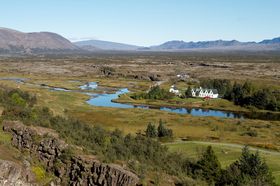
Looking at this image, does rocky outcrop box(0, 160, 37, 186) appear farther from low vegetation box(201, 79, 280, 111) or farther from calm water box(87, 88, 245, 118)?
low vegetation box(201, 79, 280, 111)

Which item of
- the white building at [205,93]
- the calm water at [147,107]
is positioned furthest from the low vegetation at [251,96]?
the calm water at [147,107]

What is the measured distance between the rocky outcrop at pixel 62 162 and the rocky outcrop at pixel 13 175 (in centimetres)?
259

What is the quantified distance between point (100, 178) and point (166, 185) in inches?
192

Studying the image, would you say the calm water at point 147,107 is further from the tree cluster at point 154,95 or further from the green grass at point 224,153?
the green grass at point 224,153

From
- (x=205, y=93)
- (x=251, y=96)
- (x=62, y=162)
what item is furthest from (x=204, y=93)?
(x=62, y=162)

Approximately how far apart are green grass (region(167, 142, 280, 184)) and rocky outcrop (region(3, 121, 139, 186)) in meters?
18.3

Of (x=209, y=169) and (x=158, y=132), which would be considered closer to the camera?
(x=209, y=169)

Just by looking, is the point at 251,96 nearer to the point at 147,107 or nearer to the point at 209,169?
the point at 147,107

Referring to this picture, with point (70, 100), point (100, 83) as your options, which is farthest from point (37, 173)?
point (100, 83)

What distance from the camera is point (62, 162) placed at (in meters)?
30.3

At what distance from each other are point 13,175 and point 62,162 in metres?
4.23

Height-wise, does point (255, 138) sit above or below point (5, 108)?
below

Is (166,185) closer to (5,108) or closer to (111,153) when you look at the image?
(111,153)

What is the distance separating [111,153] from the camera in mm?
30812
